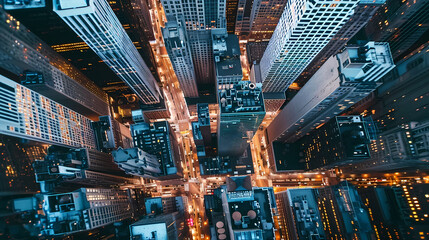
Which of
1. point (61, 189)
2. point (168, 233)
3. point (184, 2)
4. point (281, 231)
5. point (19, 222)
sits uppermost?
point (184, 2)

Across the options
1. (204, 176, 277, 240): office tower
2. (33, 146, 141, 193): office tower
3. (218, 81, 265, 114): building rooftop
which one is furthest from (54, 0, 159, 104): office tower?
(204, 176, 277, 240): office tower

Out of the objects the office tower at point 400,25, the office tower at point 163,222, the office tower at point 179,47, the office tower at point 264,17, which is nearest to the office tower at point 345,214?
the office tower at point 163,222

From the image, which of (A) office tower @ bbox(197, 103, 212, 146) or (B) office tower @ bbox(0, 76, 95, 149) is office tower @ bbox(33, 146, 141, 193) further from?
(A) office tower @ bbox(197, 103, 212, 146)

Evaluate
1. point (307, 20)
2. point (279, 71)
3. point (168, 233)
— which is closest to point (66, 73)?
point (168, 233)

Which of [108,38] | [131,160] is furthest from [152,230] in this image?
[108,38]

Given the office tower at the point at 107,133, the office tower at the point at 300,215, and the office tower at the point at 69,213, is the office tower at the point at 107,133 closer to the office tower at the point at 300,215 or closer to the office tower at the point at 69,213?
the office tower at the point at 69,213

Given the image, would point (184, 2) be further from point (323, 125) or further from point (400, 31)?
point (400, 31)
